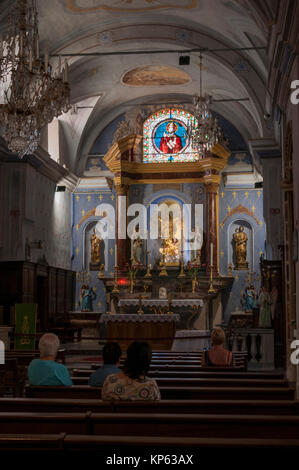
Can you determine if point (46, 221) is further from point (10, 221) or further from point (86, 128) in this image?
point (86, 128)

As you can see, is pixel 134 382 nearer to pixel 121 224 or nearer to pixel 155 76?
pixel 155 76

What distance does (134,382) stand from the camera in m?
3.91

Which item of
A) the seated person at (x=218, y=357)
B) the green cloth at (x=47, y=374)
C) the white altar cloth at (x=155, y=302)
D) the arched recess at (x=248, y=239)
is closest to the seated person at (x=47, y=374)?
the green cloth at (x=47, y=374)

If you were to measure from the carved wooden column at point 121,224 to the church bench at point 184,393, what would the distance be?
15.9 m

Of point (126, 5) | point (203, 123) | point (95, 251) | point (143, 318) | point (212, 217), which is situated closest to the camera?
point (143, 318)

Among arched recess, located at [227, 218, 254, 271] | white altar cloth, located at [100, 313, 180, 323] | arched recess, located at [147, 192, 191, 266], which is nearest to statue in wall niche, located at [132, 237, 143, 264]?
arched recess, located at [147, 192, 191, 266]

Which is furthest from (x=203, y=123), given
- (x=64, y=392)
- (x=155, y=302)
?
(x=64, y=392)

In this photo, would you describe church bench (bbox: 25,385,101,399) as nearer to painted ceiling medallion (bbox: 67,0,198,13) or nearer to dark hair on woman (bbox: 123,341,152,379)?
dark hair on woman (bbox: 123,341,152,379)

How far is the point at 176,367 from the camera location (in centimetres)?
682
